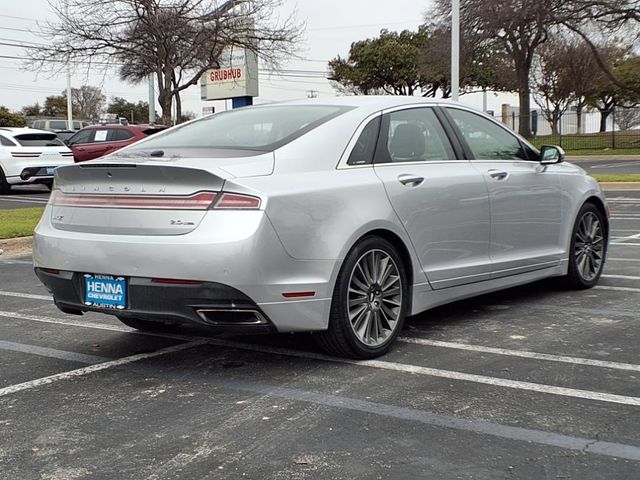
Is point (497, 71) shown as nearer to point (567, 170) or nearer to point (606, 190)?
point (606, 190)

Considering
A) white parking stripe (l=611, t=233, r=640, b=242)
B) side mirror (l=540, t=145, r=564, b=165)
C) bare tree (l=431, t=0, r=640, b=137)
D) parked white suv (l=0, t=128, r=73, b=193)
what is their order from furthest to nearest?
bare tree (l=431, t=0, r=640, b=137)
parked white suv (l=0, t=128, r=73, b=193)
white parking stripe (l=611, t=233, r=640, b=242)
side mirror (l=540, t=145, r=564, b=165)

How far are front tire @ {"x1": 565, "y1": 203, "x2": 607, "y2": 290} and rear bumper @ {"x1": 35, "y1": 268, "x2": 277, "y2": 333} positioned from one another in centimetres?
335

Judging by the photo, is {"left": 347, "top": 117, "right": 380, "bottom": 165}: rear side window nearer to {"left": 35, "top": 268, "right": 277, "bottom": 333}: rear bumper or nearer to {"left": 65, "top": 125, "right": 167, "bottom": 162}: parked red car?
{"left": 35, "top": 268, "right": 277, "bottom": 333}: rear bumper

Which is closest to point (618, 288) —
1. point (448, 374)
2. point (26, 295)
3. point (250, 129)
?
point (448, 374)

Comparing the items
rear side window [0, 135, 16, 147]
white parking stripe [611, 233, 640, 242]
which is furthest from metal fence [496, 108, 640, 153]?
white parking stripe [611, 233, 640, 242]

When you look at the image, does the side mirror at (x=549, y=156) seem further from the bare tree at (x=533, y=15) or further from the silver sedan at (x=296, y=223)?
the bare tree at (x=533, y=15)

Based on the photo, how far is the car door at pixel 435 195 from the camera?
16.1 feet

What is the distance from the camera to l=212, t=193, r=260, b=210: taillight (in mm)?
4039

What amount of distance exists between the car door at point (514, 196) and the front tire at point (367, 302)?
1125 millimetres

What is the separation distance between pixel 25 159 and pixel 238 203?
52.2ft

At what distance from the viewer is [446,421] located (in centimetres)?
361

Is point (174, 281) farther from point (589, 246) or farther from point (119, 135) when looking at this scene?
point (119, 135)

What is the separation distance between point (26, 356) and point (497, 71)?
174 ft

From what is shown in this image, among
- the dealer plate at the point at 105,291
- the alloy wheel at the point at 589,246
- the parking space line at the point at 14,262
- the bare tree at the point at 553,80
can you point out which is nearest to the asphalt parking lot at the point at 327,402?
the dealer plate at the point at 105,291
